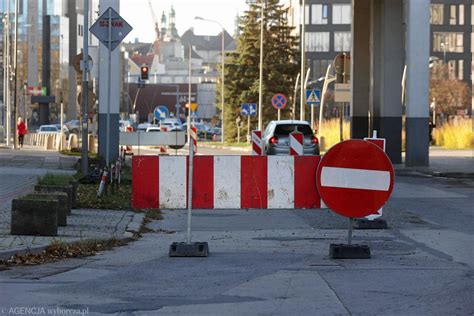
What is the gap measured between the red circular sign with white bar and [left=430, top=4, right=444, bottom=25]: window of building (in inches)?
3635

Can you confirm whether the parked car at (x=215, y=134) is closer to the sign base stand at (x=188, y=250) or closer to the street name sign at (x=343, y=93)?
the street name sign at (x=343, y=93)

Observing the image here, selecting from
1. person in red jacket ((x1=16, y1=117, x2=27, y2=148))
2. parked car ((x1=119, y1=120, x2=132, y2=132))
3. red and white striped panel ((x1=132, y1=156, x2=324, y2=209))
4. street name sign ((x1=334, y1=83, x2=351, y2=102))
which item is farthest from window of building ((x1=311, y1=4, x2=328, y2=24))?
red and white striped panel ((x1=132, y1=156, x2=324, y2=209))

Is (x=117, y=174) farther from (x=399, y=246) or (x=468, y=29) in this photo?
(x=468, y=29)

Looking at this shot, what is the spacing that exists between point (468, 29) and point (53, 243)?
94.9 metres

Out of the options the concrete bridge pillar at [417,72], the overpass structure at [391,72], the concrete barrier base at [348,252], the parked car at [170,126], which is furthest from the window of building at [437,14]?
the concrete barrier base at [348,252]

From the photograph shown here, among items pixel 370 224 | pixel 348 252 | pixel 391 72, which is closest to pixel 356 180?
pixel 348 252

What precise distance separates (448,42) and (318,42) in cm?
1356

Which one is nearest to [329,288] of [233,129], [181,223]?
[181,223]

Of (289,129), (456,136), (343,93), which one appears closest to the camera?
(289,129)

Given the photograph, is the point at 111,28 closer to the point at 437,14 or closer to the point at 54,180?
the point at 54,180

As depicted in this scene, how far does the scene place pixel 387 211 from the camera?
18203 millimetres

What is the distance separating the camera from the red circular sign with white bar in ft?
37.7

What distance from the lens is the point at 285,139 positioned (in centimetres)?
3341

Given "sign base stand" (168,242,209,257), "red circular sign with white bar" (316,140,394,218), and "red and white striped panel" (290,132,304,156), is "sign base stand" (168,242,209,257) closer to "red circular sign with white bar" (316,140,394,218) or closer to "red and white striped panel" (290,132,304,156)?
"red circular sign with white bar" (316,140,394,218)
